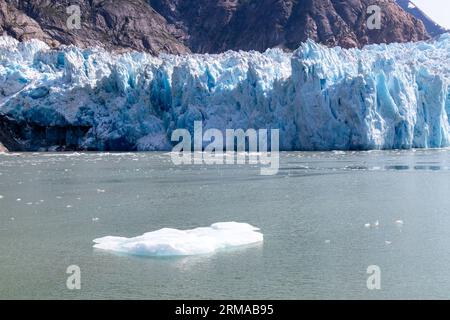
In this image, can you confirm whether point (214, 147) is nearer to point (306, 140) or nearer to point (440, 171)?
point (306, 140)

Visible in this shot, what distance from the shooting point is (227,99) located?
35.3 metres

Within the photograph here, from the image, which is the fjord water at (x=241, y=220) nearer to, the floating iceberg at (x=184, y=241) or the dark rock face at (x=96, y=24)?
the floating iceberg at (x=184, y=241)

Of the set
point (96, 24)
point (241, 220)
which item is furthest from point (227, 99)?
point (96, 24)

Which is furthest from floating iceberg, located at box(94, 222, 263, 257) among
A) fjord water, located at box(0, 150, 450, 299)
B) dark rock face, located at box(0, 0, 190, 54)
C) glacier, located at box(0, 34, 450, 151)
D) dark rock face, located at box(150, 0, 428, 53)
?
dark rock face, located at box(150, 0, 428, 53)

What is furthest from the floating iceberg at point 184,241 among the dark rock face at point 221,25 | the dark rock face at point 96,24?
the dark rock face at point 221,25

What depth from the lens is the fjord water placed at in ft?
22.0

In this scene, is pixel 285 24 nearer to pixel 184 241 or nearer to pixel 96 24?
pixel 96 24

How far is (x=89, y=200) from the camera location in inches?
537

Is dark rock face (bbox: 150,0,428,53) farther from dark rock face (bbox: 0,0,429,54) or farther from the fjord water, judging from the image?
the fjord water

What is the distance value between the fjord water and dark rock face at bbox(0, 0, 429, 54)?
7083cm

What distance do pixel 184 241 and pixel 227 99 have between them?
27.3 m

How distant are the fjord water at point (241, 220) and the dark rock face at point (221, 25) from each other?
232ft
